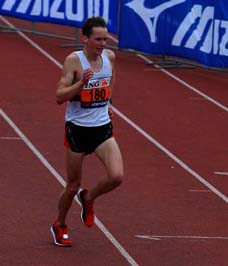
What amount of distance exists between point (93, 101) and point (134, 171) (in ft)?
12.0

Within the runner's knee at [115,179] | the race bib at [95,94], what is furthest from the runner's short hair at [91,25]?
the runner's knee at [115,179]

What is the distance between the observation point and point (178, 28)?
63.3 ft

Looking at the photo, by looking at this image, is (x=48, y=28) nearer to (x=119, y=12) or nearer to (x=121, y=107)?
(x=119, y=12)

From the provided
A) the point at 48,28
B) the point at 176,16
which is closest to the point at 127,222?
the point at 176,16

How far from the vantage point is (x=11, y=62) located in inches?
769

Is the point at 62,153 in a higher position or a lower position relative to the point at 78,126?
lower

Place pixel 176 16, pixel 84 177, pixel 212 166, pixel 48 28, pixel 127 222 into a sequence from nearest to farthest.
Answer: pixel 127 222
pixel 84 177
pixel 212 166
pixel 176 16
pixel 48 28

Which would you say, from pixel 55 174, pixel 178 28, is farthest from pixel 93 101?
pixel 178 28

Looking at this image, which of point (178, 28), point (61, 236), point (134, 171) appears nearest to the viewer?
point (61, 236)

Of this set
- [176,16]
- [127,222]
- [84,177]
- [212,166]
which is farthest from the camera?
[176,16]

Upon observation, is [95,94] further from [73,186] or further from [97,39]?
[73,186]

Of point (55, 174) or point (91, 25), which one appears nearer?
point (91, 25)

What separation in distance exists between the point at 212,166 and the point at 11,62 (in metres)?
7.14

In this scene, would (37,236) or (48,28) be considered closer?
(37,236)
